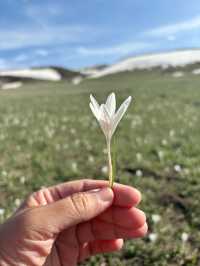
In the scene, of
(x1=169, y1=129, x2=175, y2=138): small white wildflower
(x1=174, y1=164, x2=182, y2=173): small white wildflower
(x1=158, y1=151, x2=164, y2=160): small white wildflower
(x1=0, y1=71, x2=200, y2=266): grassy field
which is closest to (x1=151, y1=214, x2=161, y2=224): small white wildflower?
(x1=0, y1=71, x2=200, y2=266): grassy field

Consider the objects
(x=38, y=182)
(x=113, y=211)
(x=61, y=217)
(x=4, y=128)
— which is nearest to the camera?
(x=61, y=217)

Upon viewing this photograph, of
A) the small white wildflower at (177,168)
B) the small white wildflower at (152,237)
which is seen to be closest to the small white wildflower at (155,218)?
the small white wildflower at (152,237)

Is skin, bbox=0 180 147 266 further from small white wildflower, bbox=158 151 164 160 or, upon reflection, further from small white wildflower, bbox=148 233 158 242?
small white wildflower, bbox=158 151 164 160

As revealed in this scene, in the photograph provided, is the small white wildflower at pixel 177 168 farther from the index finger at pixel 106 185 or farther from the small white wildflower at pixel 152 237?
the index finger at pixel 106 185

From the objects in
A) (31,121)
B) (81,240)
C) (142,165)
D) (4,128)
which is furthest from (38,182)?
(31,121)

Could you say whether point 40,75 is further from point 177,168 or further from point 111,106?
→ point 111,106

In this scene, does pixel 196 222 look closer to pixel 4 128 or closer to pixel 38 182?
pixel 38 182
